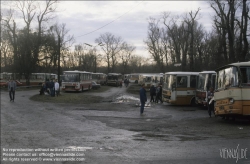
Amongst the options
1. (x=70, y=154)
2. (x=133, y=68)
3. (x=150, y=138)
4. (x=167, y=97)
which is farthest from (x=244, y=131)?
(x=133, y=68)

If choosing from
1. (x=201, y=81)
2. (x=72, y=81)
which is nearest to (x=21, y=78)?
(x=72, y=81)

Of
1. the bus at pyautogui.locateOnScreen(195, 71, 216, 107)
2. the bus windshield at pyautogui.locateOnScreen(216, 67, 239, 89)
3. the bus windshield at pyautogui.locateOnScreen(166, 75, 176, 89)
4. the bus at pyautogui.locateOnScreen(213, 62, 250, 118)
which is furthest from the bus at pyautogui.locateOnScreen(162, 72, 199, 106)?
the bus at pyautogui.locateOnScreen(213, 62, 250, 118)

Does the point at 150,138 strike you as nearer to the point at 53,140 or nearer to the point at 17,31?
the point at 53,140

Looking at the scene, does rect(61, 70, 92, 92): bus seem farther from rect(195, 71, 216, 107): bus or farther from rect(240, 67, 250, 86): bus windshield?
rect(240, 67, 250, 86): bus windshield

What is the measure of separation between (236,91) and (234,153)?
5480mm

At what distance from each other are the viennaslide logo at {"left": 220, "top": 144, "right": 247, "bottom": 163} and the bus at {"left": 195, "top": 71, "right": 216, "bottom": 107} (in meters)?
12.5

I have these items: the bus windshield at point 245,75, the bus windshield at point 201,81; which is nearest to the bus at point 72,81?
the bus windshield at point 201,81

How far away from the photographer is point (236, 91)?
41.3ft

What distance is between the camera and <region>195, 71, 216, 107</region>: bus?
2064cm

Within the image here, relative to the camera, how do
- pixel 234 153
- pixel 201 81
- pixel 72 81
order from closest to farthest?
pixel 234 153
pixel 201 81
pixel 72 81

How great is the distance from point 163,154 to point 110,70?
111 metres

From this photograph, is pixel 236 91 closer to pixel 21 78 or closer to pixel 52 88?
pixel 52 88

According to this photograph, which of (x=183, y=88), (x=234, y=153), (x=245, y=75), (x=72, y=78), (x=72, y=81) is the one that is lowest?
(x=234, y=153)

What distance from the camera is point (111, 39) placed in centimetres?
11375
